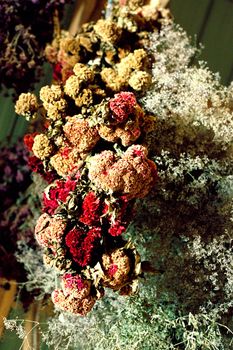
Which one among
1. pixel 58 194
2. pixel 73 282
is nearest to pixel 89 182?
pixel 58 194

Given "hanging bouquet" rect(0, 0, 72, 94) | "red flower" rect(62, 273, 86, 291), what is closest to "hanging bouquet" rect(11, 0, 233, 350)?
"red flower" rect(62, 273, 86, 291)

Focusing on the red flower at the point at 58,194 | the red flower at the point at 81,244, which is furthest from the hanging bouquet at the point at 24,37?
the red flower at the point at 81,244

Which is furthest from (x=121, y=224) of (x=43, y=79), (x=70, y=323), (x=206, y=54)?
(x=43, y=79)

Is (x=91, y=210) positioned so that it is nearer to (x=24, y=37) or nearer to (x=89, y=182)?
(x=89, y=182)

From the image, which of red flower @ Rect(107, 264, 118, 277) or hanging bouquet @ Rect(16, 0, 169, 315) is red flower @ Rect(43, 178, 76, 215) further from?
red flower @ Rect(107, 264, 118, 277)

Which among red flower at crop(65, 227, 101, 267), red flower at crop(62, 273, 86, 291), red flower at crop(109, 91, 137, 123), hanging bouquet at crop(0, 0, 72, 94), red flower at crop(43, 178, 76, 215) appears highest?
hanging bouquet at crop(0, 0, 72, 94)

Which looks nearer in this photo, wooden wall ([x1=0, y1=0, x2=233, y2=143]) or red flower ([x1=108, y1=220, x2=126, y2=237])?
red flower ([x1=108, y1=220, x2=126, y2=237])

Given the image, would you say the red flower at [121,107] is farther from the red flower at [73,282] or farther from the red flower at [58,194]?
the red flower at [73,282]
